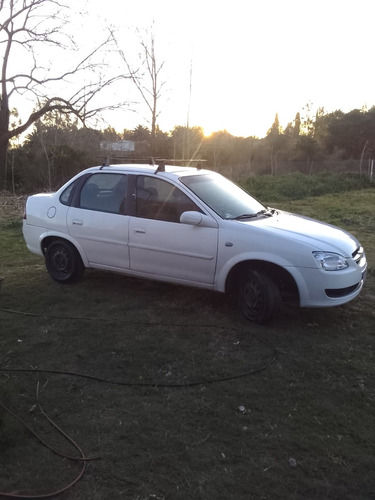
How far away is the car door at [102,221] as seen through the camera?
5.63m

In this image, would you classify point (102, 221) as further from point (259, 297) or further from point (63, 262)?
point (259, 297)

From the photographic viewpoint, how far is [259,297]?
15.7 ft

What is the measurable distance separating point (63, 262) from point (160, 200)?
1725 millimetres

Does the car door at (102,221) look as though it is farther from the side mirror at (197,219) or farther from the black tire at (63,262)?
the side mirror at (197,219)

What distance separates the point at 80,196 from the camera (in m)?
6.06

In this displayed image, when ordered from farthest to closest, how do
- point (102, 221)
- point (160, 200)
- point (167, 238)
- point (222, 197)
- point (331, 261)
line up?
1. point (102, 221)
2. point (222, 197)
3. point (160, 200)
4. point (167, 238)
5. point (331, 261)

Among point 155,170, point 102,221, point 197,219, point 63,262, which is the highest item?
point 155,170

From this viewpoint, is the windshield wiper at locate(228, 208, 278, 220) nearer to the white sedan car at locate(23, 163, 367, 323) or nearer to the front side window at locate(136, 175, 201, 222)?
the white sedan car at locate(23, 163, 367, 323)

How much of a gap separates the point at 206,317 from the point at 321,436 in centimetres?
220

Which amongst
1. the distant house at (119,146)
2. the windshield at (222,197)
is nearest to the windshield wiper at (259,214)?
the windshield at (222,197)

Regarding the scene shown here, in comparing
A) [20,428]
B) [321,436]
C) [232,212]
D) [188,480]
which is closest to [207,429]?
[188,480]

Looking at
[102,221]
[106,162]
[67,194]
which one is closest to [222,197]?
[102,221]

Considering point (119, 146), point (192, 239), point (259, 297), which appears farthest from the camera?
point (119, 146)

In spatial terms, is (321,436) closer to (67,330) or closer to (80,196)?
(67,330)
